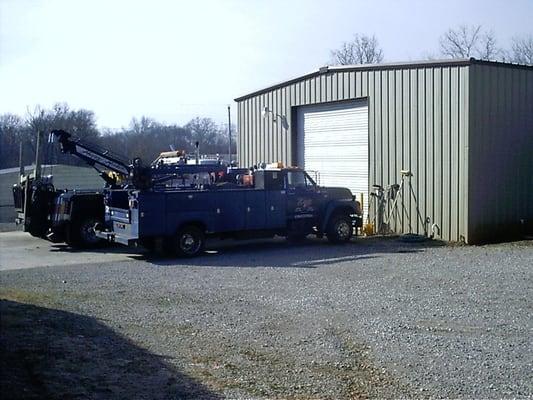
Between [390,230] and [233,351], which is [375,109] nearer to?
[390,230]

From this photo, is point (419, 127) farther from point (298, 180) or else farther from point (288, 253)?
point (288, 253)

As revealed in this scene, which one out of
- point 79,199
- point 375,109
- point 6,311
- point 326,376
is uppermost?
point 375,109

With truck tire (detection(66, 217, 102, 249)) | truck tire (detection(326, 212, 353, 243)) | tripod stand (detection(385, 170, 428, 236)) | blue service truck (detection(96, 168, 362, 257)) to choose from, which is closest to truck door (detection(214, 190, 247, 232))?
blue service truck (detection(96, 168, 362, 257))

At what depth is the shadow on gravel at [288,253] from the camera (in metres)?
16.6

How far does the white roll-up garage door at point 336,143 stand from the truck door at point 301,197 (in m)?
3.97

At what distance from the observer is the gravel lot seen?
7.07 metres

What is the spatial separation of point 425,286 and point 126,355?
6.58 m

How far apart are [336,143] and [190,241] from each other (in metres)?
8.48

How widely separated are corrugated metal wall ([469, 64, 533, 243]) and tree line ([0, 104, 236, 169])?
9.84 metres

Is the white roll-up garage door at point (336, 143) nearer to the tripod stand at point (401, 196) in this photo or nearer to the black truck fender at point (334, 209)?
the tripod stand at point (401, 196)

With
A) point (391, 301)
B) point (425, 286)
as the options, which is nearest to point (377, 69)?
point (425, 286)

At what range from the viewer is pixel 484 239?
20.6 m

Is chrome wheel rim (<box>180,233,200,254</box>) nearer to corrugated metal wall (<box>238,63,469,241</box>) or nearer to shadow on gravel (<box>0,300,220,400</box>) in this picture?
corrugated metal wall (<box>238,63,469,241</box>)

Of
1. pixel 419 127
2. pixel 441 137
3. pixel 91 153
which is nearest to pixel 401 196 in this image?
pixel 419 127
